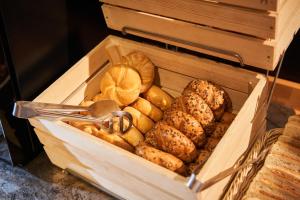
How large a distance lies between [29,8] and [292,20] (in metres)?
0.59

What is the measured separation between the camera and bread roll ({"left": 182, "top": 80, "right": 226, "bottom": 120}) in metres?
0.97

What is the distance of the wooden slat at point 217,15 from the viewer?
797 millimetres

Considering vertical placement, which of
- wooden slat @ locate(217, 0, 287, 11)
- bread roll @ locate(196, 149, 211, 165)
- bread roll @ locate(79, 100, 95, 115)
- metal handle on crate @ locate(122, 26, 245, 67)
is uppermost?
wooden slat @ locate(217, 0, 287, 11)

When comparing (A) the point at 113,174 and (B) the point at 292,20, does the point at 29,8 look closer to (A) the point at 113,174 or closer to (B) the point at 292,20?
(A) the point at 113,174

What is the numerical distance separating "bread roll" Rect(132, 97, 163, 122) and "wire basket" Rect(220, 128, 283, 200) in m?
0.25

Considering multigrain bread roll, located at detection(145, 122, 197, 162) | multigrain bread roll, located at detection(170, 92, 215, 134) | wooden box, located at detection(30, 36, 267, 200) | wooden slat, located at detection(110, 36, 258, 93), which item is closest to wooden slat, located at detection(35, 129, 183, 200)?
wooden box, located at detection(30, 36, 267, 200)

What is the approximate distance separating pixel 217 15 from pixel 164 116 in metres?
0.27

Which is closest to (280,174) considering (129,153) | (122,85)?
(129,153)

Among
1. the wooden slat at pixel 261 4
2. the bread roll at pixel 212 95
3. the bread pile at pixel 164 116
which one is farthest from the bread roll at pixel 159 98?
the wooden slat at pixel 261 4

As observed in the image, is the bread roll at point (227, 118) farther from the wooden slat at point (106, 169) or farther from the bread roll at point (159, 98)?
the wooden slat at point (106, 169)

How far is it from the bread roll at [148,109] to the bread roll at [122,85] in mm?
24

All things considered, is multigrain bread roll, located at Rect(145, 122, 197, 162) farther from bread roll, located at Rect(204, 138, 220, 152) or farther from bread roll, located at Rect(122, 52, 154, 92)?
bread roll, located at Rect(122, 52, 154, 92)

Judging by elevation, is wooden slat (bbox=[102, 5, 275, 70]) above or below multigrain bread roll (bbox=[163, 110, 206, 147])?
above

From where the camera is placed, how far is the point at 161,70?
112cm
